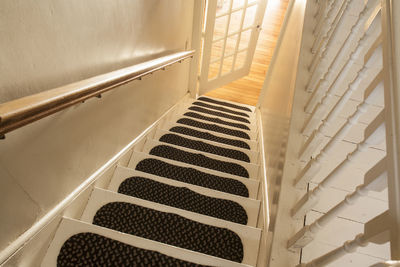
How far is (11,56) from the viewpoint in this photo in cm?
89

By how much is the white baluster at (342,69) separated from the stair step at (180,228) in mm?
822

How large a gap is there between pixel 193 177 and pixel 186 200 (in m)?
0.31

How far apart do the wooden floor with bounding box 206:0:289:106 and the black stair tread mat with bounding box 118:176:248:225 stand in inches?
141

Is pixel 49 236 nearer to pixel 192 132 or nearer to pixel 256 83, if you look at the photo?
pixel 192 132

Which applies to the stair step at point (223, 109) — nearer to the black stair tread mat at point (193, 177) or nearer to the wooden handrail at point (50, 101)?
the black stair tread mat at point (193, 177)

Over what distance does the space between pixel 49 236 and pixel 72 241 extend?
12 cm

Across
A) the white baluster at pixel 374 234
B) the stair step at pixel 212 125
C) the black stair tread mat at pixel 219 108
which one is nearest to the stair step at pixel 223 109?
the black stair tread mat at pixel 219 108

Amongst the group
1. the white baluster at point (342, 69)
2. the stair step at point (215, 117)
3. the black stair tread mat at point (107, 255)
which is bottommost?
the black stair tread mat at point (107, 255)

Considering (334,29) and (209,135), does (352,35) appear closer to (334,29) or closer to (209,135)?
(334,29)

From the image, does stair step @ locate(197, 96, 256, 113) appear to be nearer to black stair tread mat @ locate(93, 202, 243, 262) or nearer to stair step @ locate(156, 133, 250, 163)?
stair step @ locate(156, 133, 250, 163)

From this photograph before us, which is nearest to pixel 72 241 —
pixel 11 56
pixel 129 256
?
pixel 129 256

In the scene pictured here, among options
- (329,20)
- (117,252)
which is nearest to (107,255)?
(117,252)

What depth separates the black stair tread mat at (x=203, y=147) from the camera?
2.63m

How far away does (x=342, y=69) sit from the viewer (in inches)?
44.0
